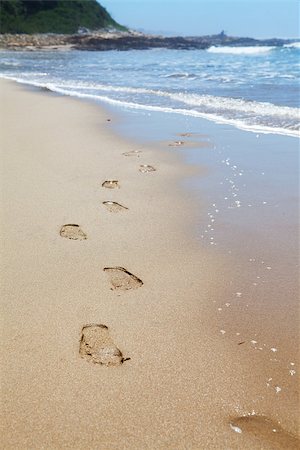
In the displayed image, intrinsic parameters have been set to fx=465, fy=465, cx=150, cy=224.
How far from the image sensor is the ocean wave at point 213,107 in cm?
773

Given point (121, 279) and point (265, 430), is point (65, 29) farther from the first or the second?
point (265, 430)

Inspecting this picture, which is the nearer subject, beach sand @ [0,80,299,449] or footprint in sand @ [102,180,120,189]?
beach sand @ [0,80,299,449]

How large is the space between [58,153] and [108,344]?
3909 millimetres

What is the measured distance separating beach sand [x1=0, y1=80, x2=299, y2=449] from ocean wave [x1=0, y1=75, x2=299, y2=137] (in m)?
3.76

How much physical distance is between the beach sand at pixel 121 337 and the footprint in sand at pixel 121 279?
0.04 feet

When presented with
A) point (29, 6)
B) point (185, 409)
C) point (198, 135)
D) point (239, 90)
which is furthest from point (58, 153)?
point (29, 6)

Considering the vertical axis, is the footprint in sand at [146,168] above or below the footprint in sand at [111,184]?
above

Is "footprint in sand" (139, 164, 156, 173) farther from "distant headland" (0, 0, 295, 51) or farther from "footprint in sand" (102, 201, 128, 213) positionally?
"distant headland" (0, 0, 295, 51)

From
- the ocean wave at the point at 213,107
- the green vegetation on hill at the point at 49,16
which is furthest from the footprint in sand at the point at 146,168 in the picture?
the green vegetation on hill at the point at 49,16

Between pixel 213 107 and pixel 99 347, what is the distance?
324 inches

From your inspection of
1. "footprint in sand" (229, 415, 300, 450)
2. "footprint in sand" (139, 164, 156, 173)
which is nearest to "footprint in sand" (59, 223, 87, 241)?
"footprint in sand" (139, 164, 156, 173)

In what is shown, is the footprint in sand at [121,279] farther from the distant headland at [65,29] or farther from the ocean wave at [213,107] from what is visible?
the distant headland at [65,29]

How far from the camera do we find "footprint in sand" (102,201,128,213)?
4.14 metres

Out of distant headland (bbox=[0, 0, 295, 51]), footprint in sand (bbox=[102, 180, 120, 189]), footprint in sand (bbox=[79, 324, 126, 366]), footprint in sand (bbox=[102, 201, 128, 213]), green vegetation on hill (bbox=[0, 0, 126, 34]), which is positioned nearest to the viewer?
footprint in sand (bbox=[79, 324, 126, 366])
